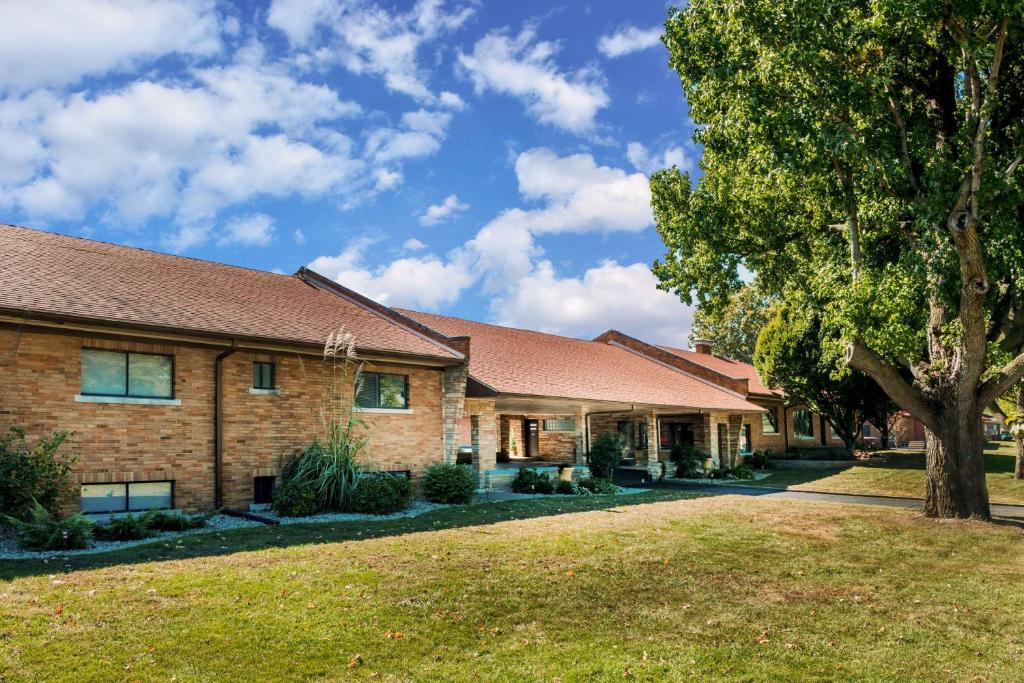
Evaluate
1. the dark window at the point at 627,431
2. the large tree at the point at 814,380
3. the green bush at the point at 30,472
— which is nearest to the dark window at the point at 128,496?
the green bush at the point at 30,472

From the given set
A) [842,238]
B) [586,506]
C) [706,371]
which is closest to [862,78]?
[842,238]

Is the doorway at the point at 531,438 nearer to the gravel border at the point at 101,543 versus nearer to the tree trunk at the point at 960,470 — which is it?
the tree trunk at the point at 960,470

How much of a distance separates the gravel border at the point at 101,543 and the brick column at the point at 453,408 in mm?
6471

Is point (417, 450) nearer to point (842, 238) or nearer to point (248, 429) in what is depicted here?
point (248, 429)

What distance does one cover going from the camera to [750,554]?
12219 mm

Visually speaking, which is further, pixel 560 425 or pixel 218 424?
pixel 560 425

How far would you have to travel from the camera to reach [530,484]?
2133cm

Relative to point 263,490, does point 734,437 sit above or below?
above

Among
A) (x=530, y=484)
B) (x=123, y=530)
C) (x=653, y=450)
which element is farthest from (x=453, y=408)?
(x=653, y=450)

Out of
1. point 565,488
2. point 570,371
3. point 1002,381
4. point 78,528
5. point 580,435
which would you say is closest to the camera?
point 78,528

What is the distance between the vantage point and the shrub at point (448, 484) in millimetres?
18109

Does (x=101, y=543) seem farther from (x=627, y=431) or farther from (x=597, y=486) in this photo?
(x=627, y=431)

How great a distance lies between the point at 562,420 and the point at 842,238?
1280 cm

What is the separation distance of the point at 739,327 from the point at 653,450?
35625 millimetres
